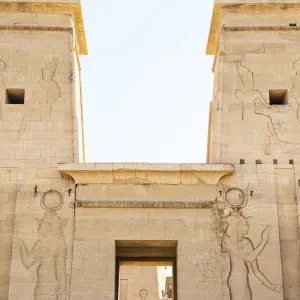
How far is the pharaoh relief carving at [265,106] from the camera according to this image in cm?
1450

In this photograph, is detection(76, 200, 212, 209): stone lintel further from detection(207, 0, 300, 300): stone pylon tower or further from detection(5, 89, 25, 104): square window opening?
detection(5, 89, 25, 104): square window opening

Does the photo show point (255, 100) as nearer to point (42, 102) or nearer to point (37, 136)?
point (42, 102)

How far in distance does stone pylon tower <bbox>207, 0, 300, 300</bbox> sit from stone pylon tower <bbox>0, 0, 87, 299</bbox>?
11.0ft

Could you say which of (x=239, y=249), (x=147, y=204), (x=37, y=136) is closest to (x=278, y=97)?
(x=239, y=249)

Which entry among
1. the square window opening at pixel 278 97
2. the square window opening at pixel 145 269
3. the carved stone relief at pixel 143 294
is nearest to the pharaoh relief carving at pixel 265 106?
the square window opening at pixel 278 97

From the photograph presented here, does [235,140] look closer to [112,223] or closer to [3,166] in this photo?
[112,223]

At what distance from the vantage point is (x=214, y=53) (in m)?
17.3

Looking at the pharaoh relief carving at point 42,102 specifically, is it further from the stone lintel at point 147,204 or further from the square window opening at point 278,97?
the square window opening at point 278,97

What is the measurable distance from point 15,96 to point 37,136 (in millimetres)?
1338

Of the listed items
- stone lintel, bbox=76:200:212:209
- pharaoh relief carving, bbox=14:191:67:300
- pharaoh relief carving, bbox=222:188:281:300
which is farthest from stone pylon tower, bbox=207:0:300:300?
pharaoh relief carving, bbox=14:191:67:300

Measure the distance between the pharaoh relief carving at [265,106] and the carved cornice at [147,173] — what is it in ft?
4.74

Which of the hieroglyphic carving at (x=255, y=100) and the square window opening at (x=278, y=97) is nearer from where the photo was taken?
the hieroglyphic carving at (x=255, y=100)

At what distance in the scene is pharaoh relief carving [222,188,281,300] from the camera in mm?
13180

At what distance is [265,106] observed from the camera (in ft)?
48.3
